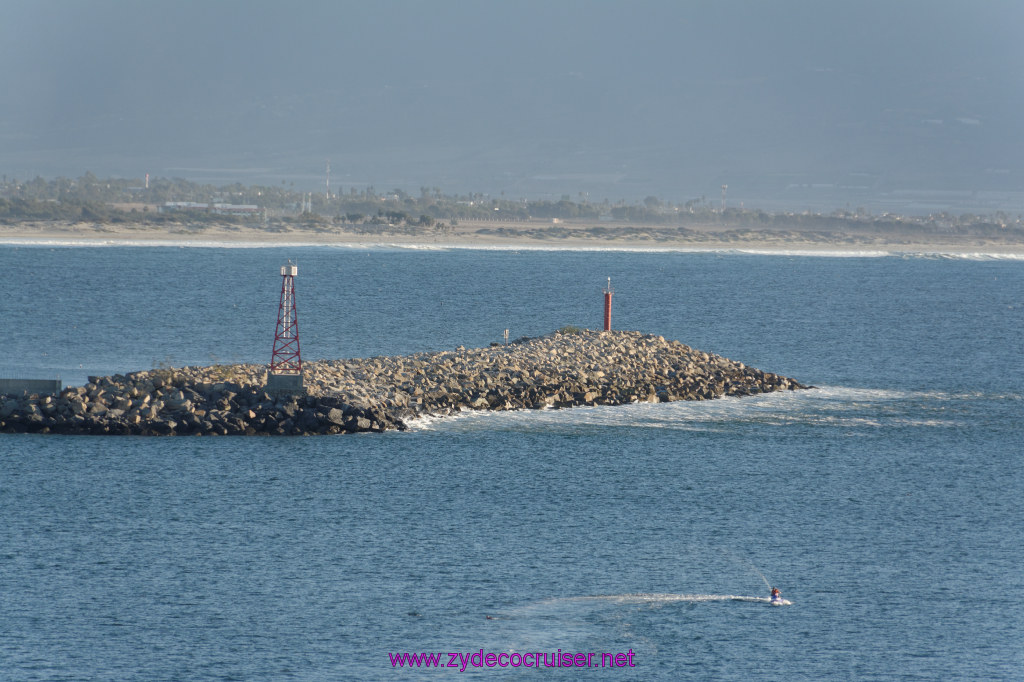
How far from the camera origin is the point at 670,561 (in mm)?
24703

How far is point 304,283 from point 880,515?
8214cm

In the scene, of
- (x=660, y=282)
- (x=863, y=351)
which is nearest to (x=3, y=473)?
(x=863, y=351)

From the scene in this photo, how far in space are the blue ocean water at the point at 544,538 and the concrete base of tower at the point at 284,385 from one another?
160 cm

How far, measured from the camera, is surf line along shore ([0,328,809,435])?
35.1 metres

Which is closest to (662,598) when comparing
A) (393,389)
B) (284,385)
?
(284,385)

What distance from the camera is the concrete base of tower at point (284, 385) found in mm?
35844

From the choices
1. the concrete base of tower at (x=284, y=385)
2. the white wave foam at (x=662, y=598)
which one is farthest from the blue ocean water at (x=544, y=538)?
the concrete base of tower at (x=284, y=385)

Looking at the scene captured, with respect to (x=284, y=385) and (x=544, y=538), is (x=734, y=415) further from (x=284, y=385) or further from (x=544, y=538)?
(x=544, y=538)

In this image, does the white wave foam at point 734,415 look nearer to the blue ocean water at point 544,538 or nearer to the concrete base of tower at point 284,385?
the blue ocean water at point 544,538

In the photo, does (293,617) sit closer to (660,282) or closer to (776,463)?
(776,463)

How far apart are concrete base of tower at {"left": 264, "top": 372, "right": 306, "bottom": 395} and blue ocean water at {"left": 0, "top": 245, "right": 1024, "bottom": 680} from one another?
5.24 ft

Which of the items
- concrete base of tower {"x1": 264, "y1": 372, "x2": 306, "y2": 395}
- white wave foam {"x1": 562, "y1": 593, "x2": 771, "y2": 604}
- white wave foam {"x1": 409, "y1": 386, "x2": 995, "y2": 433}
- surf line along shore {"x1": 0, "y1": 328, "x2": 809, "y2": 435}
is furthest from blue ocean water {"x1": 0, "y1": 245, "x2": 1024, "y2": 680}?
concrete base of tower {"x1": 264, "y1": 372, "x2": 306, "y2": 395}

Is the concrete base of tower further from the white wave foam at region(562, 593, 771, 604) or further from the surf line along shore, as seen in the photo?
the white wave foam at region(562, 593, 771, 604)

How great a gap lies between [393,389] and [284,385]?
430 cm
